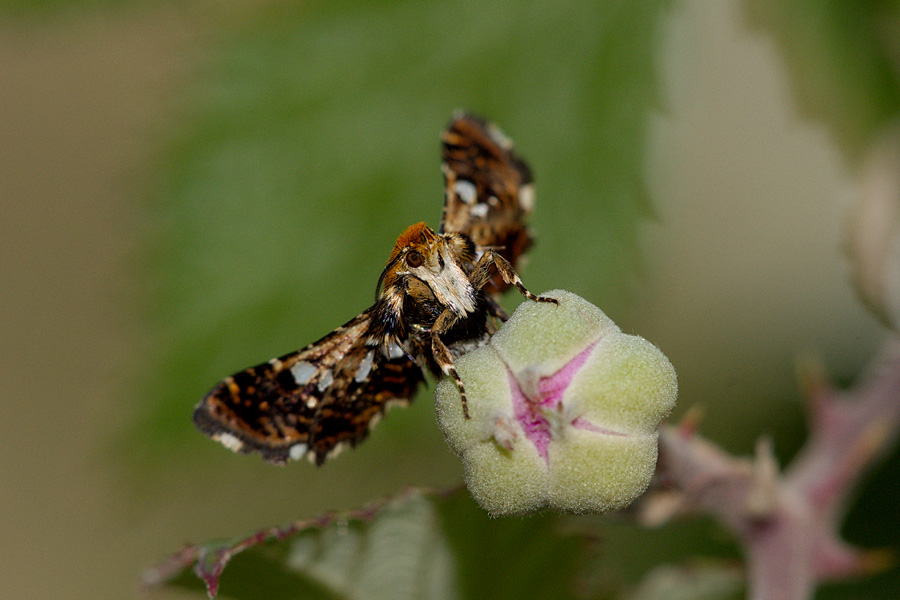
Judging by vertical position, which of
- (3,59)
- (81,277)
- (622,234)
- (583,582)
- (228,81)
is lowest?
(583,582)

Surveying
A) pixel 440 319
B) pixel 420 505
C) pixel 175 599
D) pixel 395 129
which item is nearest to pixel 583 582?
pixel 420 505

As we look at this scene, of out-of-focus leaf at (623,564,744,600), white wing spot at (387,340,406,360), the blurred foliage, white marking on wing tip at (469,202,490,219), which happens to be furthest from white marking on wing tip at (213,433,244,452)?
the blurred foliage

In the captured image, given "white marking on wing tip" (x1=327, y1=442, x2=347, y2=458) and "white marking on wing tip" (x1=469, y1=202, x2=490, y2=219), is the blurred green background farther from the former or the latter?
"white marking on wing tip" (x1=327, y1=442, x2=347, y2=458)

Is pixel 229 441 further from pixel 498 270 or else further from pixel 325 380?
pixel 498 270

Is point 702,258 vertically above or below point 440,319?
below

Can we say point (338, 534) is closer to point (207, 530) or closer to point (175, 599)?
point (175, 599)

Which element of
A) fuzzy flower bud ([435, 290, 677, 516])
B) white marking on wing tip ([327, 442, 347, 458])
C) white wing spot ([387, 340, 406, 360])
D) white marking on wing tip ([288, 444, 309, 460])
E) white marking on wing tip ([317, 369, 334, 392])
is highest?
white marking on wing tip ([317, 369, 334, 392])

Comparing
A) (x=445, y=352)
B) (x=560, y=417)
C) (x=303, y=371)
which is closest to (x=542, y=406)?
(x=560, y=417)
